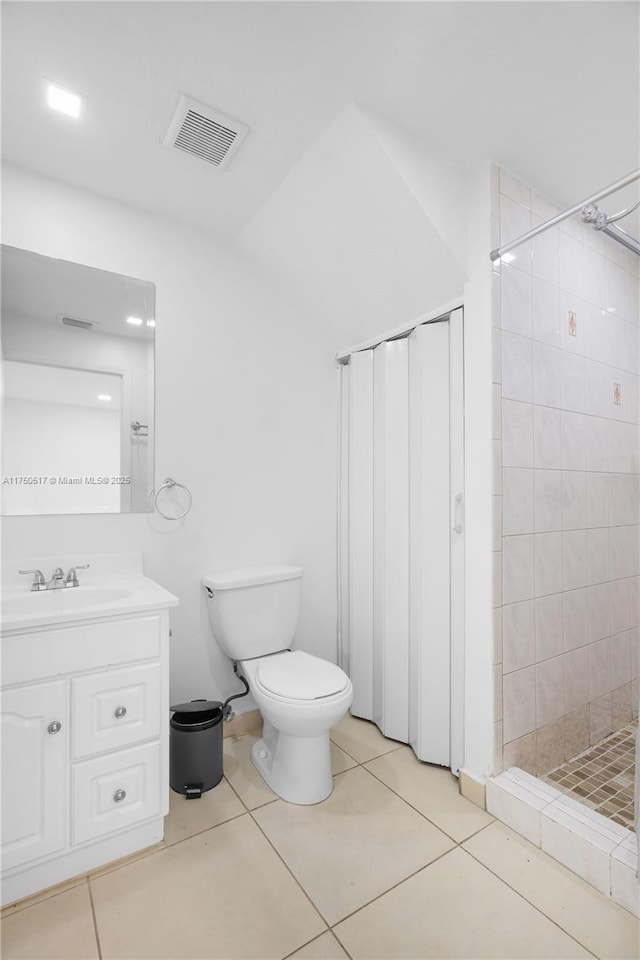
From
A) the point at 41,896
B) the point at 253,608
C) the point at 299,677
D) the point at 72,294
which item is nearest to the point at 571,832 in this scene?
the point at 299,677

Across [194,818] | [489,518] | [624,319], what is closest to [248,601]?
[194,818]

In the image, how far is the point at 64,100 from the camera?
1.47 m

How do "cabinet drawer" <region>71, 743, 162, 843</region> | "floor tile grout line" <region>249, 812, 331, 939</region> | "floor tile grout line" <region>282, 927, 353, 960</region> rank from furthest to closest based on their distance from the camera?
"cabinet drawer" <region>71, 743, 162, 843</region> → "floor tile grout line" <region>249, 812, 331, 939</region> → "floor tile grout line" <region>282, 927, 353, 960</region>

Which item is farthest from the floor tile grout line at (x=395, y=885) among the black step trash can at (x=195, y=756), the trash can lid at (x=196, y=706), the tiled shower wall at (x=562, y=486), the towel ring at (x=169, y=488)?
the towel ring at (x=169, y=488)

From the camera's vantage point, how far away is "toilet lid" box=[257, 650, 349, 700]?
1.71m

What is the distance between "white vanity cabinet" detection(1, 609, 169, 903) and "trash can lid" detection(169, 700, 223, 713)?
35 cm

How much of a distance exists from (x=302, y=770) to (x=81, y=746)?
0.80 m

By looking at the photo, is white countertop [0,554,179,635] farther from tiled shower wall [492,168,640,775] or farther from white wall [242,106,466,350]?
white wall [242,106,466,350]

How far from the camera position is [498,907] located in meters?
1.31

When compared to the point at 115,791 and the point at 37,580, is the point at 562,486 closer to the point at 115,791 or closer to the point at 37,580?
the point at 115,791

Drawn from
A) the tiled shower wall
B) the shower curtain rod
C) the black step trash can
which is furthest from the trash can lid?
the shower curtain rod

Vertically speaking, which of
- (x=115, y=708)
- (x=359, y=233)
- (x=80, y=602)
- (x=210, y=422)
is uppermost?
(x=359, y=233)

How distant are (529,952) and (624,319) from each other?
8.40ft

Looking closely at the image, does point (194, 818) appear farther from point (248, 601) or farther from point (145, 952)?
point (248, 601)
